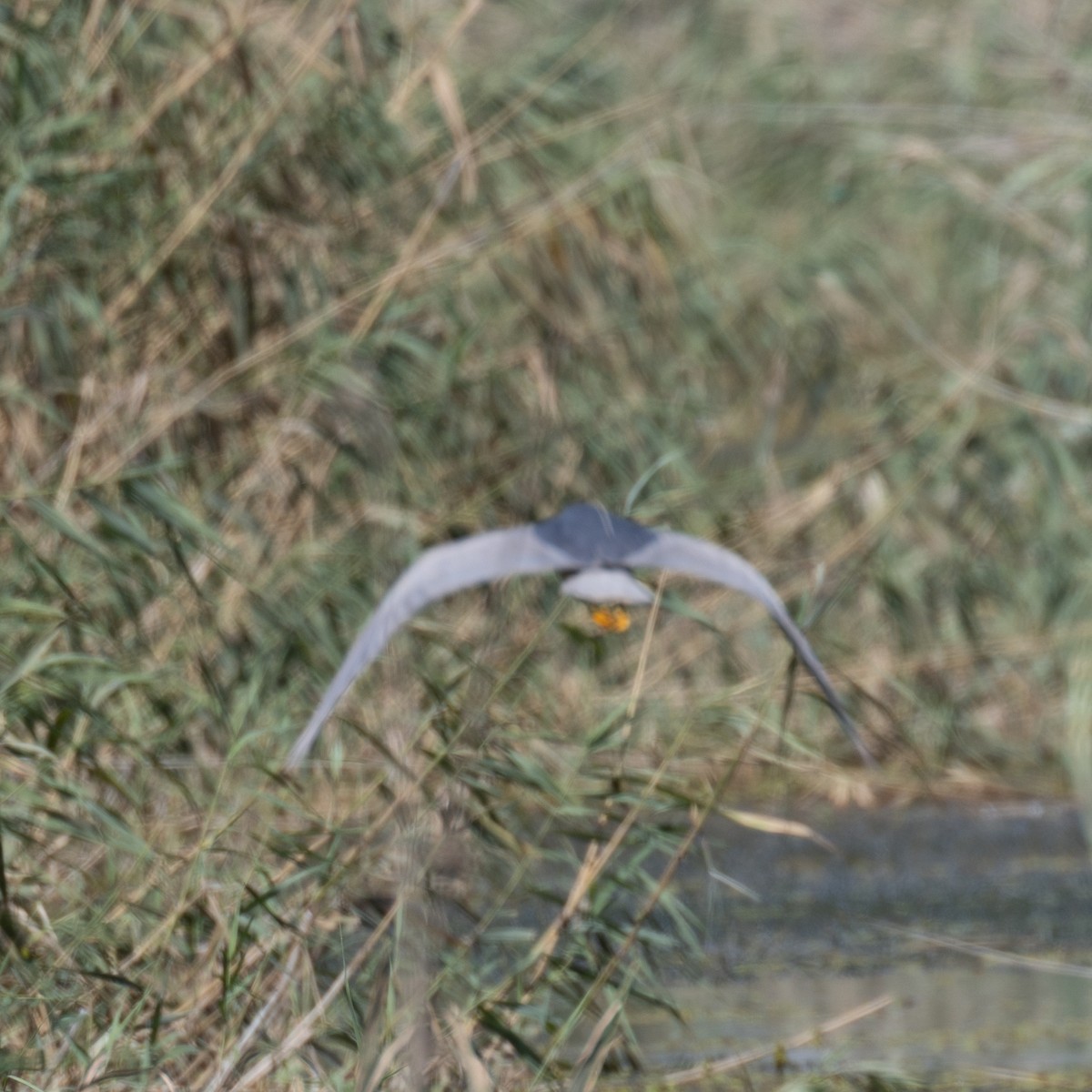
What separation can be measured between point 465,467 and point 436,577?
2065 mm

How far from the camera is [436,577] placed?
2570mm

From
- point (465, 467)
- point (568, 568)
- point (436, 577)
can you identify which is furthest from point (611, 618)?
point (465, 467)

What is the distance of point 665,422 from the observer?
516 centimetres

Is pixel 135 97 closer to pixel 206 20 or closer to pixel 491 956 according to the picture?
pixel 206 20

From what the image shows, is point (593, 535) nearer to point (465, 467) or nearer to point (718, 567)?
point (718, 567)

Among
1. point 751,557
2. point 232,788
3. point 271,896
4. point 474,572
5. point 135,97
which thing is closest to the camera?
point 474,572

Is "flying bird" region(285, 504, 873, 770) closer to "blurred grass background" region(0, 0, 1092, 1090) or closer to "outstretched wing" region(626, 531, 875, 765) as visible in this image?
"outstretched wing" region(626, 531, 875, 765)

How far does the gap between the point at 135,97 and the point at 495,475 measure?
3.49ft

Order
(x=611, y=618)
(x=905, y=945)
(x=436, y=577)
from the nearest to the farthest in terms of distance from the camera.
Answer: (x=436, y=577) → (x=611, y=618) → (x=905, y=945)

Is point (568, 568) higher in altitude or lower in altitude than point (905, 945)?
higher

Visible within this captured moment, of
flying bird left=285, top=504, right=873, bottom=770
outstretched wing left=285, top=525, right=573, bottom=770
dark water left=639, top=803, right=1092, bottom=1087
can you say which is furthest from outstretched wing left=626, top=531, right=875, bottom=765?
dark water left=639, top=803, right=1092, bottom=1087

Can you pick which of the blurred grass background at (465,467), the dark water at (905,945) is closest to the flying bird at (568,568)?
the blurred grass background at (465,467)

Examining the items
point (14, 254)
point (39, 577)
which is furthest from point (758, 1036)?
point (14, 254)

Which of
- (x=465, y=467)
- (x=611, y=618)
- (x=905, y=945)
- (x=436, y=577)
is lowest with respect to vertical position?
(x=905, y=945)
